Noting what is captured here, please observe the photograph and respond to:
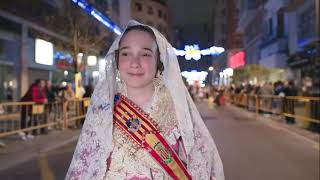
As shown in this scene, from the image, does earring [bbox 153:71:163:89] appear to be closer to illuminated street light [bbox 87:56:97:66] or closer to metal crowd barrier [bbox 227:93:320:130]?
metal crowd barrier [bbox 227:93:320:130]

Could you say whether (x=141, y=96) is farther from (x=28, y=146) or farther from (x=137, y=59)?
(x=28, y=146)

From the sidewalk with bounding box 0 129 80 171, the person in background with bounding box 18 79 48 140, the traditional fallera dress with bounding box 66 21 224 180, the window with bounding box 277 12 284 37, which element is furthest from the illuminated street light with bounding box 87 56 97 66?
the traditional fallera dress with bounding box 66 21 224 180

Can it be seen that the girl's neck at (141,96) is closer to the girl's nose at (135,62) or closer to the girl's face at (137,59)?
the girl's face at (137,59)

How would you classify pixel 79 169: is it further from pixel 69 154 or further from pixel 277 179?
pixel 69 154

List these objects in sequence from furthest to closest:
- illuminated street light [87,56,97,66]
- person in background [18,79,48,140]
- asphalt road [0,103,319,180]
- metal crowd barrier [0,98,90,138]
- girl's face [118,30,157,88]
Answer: illuminated street light [87,56,97,66] < person in background [18,79,48,140] < metal crowd barrier [0,98,90,138] < asphalt road [0,103,319,180] < girl's face [118,30,157,88]

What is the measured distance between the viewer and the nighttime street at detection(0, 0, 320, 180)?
2.88 metres

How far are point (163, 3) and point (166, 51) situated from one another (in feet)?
351

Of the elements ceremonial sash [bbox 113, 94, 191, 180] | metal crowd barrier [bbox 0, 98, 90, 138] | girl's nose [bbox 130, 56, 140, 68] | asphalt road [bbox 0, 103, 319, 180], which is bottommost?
asphalt road [bbox 0, 103, 319, 180]

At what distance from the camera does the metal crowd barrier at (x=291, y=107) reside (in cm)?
1785

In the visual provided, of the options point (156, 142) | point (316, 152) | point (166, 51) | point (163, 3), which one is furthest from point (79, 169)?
point (163, 3)

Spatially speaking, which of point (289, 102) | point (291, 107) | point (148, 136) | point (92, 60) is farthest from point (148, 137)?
point (92, 60)

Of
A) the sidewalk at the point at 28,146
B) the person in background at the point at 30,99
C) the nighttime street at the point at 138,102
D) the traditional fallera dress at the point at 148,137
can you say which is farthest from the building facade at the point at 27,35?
the traditional fallera dress at the point at 148,137

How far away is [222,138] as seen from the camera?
54.5 feet

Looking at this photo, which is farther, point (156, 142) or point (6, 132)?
→ point (6, 132)
